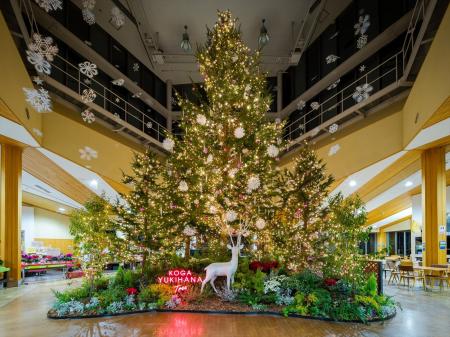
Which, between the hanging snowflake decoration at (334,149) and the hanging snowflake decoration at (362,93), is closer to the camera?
the hanging snowflake decoration at (362,93)

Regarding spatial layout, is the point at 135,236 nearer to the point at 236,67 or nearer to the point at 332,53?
the point at 236,67

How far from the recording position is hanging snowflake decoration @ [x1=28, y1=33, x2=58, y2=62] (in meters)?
9.50

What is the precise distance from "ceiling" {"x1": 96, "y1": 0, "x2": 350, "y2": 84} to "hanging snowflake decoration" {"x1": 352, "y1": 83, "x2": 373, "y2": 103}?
3425 mm

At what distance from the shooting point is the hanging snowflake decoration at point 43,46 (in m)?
9.50

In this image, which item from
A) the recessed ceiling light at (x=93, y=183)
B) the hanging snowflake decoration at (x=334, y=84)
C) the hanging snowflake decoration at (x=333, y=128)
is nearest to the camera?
the hanging snowflake decoration at (x=333, y=128)

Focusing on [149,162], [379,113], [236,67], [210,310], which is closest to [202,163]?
[149,162]

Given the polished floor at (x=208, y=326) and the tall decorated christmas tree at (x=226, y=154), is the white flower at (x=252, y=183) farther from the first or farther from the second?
the polished floor at (x=208, y=326)

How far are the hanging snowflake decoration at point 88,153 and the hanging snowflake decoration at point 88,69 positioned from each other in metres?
3.01

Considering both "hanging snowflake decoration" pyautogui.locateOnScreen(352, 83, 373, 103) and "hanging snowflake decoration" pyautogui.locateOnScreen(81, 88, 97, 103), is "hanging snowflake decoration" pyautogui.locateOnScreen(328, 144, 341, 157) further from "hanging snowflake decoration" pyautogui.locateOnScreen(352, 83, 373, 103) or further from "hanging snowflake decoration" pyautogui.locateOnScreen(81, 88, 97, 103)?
"hanging snowflake decoration" pyautogui.locateOnScreen(81, 88, 97, 103)

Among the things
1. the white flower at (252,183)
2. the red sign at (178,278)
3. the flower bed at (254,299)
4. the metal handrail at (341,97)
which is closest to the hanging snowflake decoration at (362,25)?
the metal handrail at (341,97)

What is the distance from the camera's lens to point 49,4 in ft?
34.6

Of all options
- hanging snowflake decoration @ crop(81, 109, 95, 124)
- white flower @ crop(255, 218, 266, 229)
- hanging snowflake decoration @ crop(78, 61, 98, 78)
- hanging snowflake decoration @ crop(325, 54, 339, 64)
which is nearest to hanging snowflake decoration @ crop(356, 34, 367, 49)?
hanging snowflake decoration @ crop(325, 54, 339, 64)

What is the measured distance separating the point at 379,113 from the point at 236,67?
5.12m

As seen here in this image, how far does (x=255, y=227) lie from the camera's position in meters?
9.03
